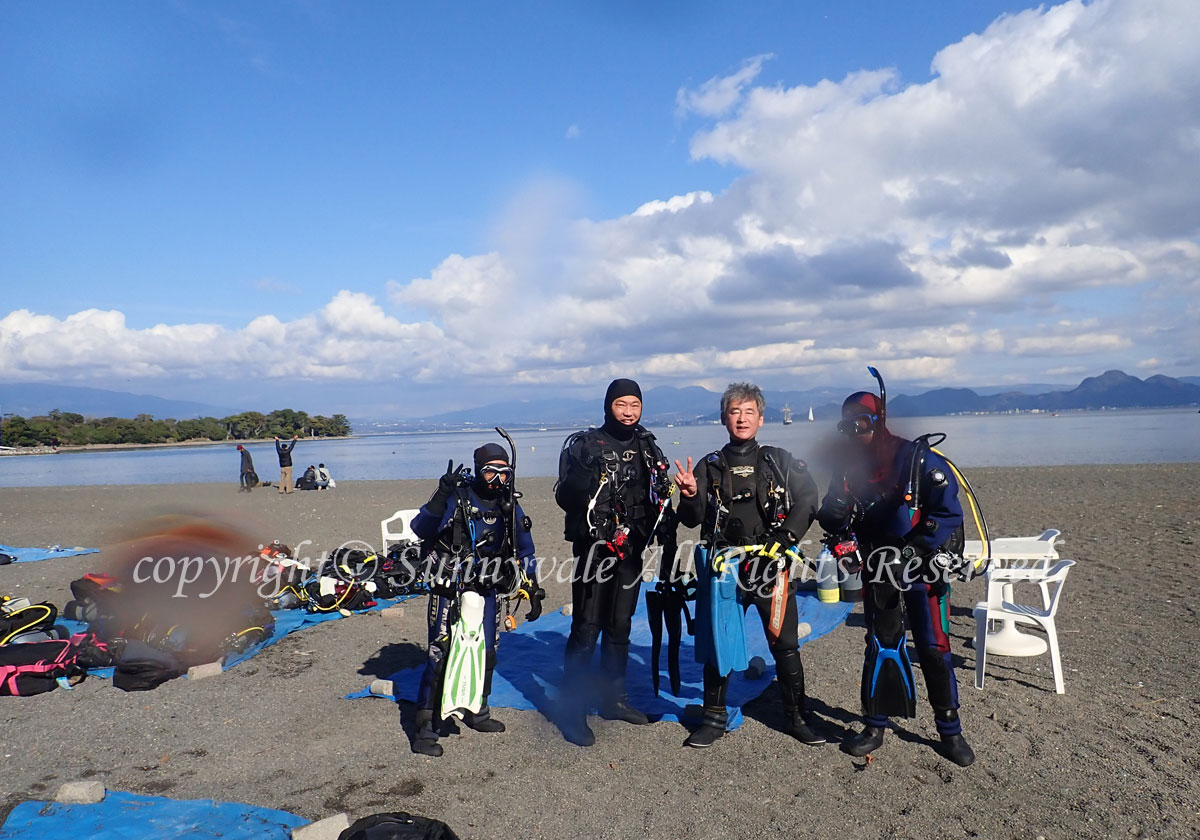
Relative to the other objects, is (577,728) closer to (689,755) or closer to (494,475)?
(689,755)

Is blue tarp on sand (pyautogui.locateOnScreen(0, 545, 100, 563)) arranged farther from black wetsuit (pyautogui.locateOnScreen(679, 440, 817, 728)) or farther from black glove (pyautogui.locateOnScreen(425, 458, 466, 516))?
black wetsuit (pyautogui.locateOnScreen(679, 440, 817, 728))

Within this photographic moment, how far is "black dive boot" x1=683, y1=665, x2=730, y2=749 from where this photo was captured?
14.4ft

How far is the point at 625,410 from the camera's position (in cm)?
469

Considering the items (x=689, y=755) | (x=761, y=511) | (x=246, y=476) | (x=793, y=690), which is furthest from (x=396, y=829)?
(x=246, y=476)

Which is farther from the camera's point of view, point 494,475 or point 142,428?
point 142,428

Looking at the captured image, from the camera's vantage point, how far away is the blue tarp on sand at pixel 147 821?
338 cm

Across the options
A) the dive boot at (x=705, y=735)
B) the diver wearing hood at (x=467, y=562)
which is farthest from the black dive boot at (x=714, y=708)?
the diver wearing hood at (x=467, y=562)

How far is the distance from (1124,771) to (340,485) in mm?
27664

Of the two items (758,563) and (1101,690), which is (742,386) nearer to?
(758,563)

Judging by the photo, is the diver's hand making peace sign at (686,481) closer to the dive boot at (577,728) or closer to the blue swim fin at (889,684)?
the blue swim fin at (889,684)

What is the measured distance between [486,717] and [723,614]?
5.54 feet

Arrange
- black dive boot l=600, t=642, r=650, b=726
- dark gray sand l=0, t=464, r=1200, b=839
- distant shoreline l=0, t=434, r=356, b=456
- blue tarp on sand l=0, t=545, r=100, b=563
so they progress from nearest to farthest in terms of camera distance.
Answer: dark gray sand l=0, t=464, r=1200, b=839
black dive boot l=600, t=642, r=650, b=726
blue tarp on sand l=0, t=545, r=100, b=563
distant shoreline l=0, t=434, r=356, b=456

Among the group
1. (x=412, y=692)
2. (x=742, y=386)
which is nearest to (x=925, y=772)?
(x=742, y=386)

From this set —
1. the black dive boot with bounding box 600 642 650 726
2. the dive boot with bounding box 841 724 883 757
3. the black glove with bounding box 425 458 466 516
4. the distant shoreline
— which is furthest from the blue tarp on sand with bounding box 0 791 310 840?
the distant shoreline
